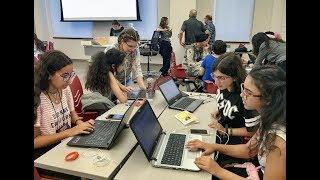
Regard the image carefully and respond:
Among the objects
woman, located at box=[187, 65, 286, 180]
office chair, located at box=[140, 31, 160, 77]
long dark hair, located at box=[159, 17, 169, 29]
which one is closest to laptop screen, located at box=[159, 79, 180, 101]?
woman, located at box=[187, 65, 286, 180]

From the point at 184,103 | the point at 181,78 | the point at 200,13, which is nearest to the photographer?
the point at 184,103

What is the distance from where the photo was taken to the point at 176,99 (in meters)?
2.53

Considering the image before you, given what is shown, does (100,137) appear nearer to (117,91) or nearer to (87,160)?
(87,160)

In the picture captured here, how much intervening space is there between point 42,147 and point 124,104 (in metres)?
0.88

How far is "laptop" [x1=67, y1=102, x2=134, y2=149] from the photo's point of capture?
1624mm

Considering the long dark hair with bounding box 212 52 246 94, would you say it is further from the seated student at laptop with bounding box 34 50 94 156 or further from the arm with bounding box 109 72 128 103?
the seated student at laptop with bounding box 34 50 94 156

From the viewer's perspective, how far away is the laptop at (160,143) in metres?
1.41

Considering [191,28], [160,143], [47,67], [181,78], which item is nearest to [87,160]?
[160,143]

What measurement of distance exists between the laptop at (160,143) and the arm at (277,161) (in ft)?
1.13

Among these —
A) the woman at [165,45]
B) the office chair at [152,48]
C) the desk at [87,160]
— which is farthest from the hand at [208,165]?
the office chair at [152,48]

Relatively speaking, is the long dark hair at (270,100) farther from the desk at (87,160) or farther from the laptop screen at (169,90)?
the laptop screen at (169,90)

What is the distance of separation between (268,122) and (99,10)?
700cm
